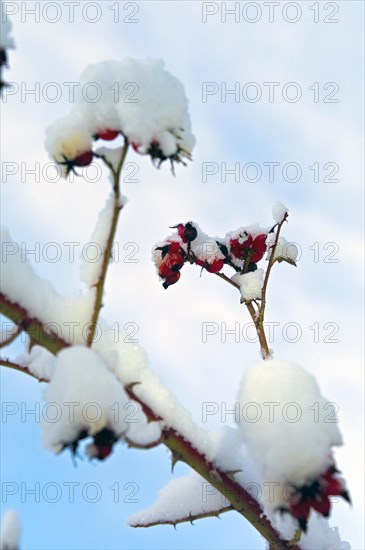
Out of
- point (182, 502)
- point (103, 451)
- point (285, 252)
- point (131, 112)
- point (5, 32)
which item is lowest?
point (182, 502)

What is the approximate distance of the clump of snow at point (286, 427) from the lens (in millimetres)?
1392

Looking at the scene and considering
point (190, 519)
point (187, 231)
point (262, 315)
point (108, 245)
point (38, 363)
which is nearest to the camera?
point (108, 245)

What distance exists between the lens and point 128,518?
7.68 ft

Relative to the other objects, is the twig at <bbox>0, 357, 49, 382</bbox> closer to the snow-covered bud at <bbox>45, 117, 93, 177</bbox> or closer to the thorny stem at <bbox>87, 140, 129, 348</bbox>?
the thorny stem at <bbox>87, 140, 129, 348</bbox>

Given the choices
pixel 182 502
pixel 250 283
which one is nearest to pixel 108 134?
pixel 182 502

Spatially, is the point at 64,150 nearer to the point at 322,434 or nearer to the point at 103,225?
the point at 103,225

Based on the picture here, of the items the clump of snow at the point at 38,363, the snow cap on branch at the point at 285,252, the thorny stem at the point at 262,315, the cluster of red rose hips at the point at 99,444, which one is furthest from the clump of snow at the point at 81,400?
the snow cap on branch at the point at 285,252

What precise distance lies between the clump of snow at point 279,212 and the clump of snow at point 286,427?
1999 mm

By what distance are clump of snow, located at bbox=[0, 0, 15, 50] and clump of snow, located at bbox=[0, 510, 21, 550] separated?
116cm

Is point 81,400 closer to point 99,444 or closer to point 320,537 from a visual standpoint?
point 99,444

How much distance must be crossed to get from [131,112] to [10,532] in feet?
3.30

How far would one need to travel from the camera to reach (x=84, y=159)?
174cm

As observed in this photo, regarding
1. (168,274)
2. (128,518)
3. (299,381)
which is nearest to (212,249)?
(168,274)

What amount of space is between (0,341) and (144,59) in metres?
0.85
